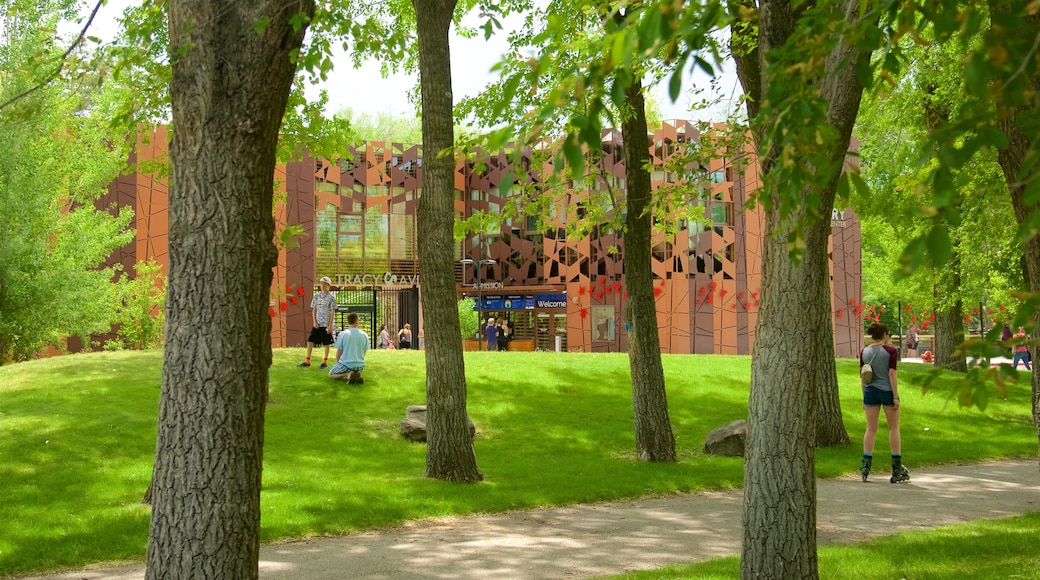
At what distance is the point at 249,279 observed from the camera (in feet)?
16.0

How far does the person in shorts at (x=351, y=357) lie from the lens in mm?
18656

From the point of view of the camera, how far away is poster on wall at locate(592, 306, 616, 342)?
155 ft

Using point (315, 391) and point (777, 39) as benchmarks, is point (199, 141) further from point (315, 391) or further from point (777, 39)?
point (315, 391)

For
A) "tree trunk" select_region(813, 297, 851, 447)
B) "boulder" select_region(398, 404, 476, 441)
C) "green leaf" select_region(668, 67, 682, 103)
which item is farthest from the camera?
"tree trunk" select_region(813, 297, 851, 447)

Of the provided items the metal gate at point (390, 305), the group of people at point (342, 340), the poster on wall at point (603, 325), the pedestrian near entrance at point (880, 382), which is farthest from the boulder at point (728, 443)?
the metal gate at point (390, 305)

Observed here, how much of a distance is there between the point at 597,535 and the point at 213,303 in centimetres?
560

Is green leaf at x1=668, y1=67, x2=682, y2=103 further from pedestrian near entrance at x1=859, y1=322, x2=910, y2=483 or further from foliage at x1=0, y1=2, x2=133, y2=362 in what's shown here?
foliage at x1=0, y1=2, x2=133, y2=362

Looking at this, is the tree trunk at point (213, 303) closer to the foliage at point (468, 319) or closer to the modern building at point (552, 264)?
the modern building at point (552, 264)

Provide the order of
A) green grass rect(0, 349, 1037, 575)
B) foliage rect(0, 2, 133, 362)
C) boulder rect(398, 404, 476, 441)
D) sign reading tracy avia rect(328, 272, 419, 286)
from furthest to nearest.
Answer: sign reading tracy avia rect(328, 272, 419, 286), foliage rect(0, 2, 133, 362), boulder rect(398, 404, 476, 441), green grass rect(0, 349, 1037, 575)

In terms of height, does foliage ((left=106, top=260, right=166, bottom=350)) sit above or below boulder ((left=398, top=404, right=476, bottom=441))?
above

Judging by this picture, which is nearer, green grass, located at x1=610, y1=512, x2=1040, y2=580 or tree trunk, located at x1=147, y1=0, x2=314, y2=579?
tree trunk, located at x1=147, y1=0, x2=314, y2=579

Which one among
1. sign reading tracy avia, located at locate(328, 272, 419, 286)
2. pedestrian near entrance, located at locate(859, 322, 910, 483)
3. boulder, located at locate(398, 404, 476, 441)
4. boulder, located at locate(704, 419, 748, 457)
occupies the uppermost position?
sign reading tracy avia, located at locate(328, 272, 419, 286)

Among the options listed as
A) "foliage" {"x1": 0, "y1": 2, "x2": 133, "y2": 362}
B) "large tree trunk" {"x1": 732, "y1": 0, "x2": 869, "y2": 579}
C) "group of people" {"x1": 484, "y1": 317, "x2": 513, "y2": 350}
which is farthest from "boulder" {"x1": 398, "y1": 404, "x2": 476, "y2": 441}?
"group of people" {"x1": 484, "y1": 317, "x2": 513, "y2": 350}

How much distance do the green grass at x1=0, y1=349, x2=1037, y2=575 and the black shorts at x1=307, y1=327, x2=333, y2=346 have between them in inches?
26.7
